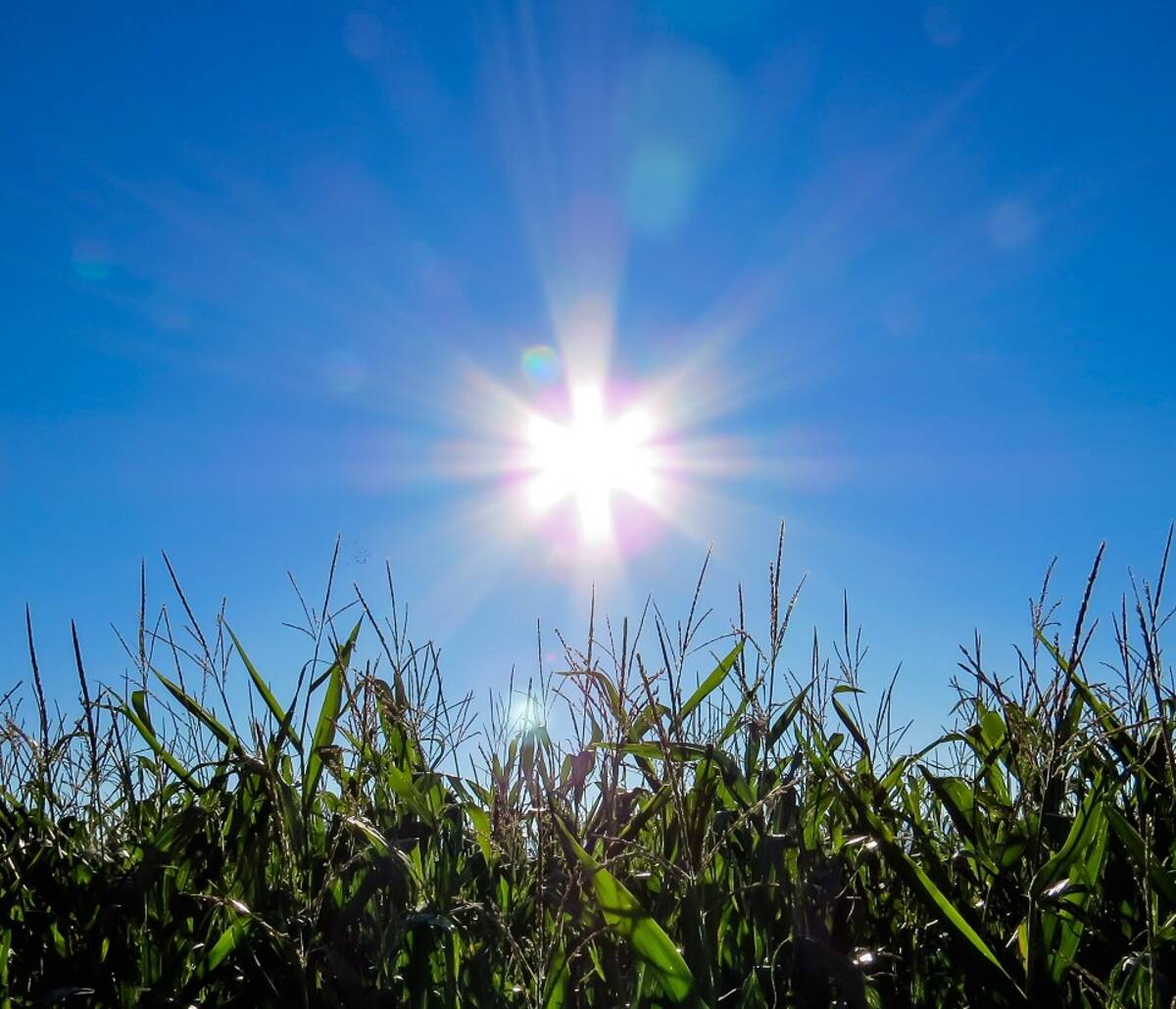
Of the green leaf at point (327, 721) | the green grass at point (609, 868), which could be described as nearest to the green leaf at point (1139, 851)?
the green grass at point (609, 868)

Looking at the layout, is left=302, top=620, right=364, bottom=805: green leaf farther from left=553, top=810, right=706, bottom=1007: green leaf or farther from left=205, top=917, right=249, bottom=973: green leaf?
left=553, top=810, right=706, bottom=1007: green leaf

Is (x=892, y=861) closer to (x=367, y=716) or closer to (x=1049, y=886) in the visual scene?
(x=1049, y=886)

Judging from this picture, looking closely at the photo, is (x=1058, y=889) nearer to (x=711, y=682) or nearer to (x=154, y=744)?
(x=711, y=682)

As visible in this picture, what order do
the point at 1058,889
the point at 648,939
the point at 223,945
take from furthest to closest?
the point at 223,945 < the point at 1058,889 < the point at 648,939

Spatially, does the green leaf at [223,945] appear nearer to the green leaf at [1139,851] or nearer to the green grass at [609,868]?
the green grass at [609,868]

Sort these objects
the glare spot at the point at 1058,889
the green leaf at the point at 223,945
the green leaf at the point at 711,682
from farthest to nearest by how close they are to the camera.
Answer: the green leaf at the point at 711,682
the green leaf at the point at 223,945
the glare spot at the point at 1058,889

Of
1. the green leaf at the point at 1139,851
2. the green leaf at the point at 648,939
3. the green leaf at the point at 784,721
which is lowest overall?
the green leaf at the point at 648,939

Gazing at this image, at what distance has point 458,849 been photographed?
2.51 m

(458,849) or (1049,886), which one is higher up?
(458,849)

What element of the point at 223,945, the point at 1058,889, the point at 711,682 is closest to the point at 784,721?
the point at 711,682

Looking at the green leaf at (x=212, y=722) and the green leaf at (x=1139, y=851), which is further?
the green leaf at (x=212, y=722)

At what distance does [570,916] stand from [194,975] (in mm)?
902

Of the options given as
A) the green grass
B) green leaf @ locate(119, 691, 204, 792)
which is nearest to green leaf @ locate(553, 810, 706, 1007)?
the green grass

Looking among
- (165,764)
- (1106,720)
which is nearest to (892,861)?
(1106,720)
